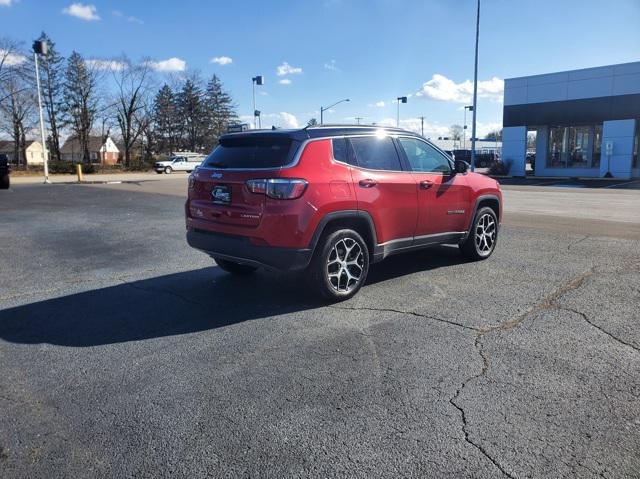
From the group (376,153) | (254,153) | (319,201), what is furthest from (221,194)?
(376,153)

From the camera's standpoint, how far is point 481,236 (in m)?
7.11

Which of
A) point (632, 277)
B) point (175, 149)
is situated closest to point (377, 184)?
point (632, 277)

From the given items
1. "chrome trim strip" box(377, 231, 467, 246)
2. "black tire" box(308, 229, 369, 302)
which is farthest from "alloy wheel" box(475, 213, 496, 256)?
"black tire" box(308, 229, 369, 302)

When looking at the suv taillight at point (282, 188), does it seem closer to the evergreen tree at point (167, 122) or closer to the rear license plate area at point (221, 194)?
the rear license plate area at point (221, 194)

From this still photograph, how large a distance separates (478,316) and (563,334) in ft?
2.45

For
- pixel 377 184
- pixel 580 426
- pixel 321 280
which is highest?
pixel 377 184

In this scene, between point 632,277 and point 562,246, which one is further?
point 562,246

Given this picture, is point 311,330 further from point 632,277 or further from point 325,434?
point 632,277

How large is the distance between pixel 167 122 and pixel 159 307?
8062cm

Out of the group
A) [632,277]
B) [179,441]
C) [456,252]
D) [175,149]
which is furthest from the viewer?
[175,149]

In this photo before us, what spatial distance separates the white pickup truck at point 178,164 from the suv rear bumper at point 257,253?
45101 millimetres

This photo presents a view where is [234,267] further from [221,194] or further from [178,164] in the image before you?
[178,164]

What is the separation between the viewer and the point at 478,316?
472 cm

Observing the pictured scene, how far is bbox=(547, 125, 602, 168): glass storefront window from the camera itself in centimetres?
3300
